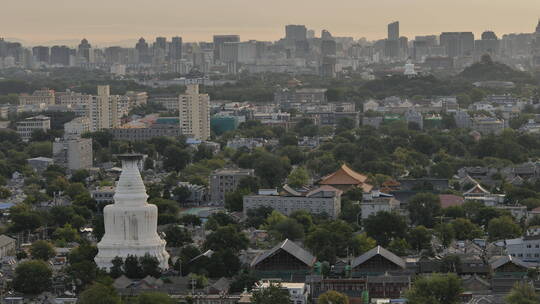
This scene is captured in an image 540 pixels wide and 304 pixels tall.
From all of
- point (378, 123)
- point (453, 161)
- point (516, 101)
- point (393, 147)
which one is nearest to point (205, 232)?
point (453, 161)

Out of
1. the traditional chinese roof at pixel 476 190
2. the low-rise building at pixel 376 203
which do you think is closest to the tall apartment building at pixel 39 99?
the traditional chinese roof at pixel 476 190

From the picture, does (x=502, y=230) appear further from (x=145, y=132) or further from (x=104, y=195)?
(x=145, y=132)

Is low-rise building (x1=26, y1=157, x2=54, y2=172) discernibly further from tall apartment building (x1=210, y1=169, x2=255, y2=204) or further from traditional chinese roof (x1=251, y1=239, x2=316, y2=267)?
traditional chinese roof (x1=251, y1=239, x2=316, y2=267)

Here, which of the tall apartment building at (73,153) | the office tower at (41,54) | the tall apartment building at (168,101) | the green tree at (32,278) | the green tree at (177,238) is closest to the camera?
the green tree at (32,278)

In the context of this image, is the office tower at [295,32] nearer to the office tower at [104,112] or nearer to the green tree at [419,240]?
the office tower at [104,112]

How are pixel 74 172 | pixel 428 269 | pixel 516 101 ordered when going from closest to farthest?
pixel 428 269, pixel 74 172, pixel 516 101

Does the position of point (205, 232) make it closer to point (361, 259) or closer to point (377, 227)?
point (377, 227)
